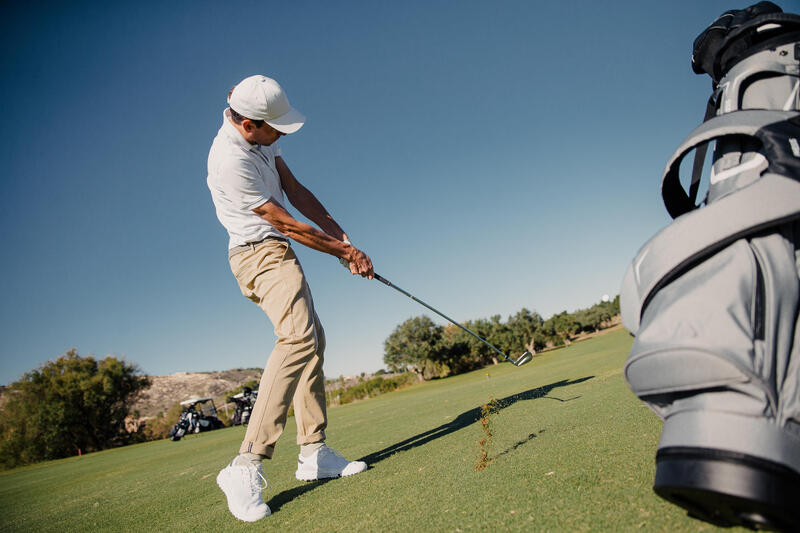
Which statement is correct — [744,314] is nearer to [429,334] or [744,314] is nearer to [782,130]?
[782,130]

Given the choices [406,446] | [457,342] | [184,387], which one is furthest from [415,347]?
[184,387]

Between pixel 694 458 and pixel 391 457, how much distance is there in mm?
2876

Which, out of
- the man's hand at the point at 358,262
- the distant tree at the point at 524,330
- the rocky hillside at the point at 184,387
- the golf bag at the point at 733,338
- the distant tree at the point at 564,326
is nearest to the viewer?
the golf bag at the point at 733,338

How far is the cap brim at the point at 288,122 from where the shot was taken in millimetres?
3080

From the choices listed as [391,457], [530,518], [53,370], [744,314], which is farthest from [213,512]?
[53,370]

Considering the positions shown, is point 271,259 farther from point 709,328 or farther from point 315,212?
point 709,328

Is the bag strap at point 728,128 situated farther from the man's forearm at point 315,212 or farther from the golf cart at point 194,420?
the golf cart at point 194,420

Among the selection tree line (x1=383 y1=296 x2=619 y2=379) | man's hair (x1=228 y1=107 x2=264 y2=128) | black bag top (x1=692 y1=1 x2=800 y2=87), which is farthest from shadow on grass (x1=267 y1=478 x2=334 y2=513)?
tree line (x1=383 y1=296 x2=619 y2=379)

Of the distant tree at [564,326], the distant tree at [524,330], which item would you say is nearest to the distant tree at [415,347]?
the distant tree at [524,330]

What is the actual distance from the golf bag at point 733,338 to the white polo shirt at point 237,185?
8.52 ft

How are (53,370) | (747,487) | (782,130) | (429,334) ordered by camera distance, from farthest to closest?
(429,334), (53,370), (782,130), (747,487)

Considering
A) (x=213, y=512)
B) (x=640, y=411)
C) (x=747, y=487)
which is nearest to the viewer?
(x=747, y=487)

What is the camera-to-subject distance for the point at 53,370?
92.6 feet

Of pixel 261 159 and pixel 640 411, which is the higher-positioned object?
pixel 261 159
